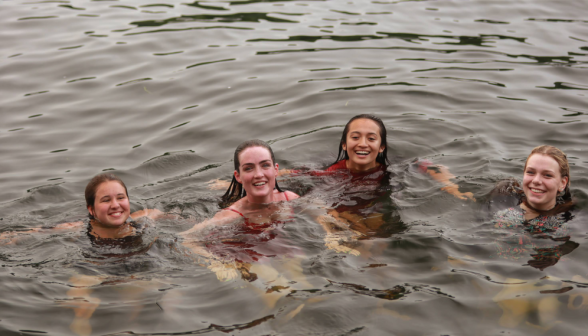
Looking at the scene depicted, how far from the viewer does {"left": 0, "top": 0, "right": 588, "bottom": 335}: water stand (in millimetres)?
5242

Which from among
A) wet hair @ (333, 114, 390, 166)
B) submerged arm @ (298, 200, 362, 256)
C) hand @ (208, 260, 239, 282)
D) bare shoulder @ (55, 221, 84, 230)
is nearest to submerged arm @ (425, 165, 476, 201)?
wet hair @ (333, 114, 390, 166)

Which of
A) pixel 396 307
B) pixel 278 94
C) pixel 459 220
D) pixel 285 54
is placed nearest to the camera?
pixel 396 307

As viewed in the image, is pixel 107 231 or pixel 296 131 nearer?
pixel 107 231

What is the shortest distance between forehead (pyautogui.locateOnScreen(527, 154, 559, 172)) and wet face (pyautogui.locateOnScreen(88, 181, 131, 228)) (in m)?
4.34

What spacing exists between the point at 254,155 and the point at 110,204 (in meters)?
1.62

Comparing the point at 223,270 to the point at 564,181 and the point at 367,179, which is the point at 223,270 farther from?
the point at 564,181

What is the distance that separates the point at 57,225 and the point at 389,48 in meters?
8.09

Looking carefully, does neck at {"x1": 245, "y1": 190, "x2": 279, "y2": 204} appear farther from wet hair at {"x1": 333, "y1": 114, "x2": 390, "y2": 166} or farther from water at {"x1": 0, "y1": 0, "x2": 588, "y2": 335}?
wet hair at {"x1": 333, "y1": 114, "x2": 390, "y2": 166}

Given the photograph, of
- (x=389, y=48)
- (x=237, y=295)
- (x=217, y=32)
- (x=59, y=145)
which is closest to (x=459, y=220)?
(x=237, y=295)

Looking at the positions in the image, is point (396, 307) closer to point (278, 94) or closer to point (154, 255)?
point (154, 255)

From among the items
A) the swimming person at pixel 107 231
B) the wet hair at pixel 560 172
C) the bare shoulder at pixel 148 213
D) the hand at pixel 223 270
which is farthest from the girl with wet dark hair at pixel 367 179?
the swimming person at pixel 107 231

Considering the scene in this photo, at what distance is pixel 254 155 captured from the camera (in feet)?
22.2

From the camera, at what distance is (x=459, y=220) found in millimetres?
6691

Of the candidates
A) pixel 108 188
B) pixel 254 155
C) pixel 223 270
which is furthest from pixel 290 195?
pixel 108 188
